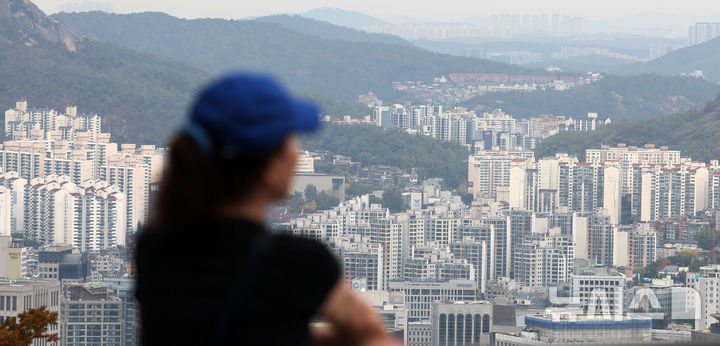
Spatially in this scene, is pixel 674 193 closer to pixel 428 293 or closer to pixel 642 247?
pixel 642 247

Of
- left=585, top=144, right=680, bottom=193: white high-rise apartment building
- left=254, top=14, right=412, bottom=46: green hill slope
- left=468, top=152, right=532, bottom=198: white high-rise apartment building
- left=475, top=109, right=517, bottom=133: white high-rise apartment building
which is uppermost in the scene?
left=254, top=14, right=412, bottom=46: green hill slope

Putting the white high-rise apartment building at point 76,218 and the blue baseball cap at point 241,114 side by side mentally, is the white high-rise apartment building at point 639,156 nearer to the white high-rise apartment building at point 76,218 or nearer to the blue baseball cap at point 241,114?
the white high-rise apartment building at point 76,218

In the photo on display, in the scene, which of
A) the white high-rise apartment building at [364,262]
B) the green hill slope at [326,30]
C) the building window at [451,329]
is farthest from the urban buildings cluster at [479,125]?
the building window at [451,329]

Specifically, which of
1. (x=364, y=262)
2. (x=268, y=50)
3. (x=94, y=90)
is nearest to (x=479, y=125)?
(x=268, y=50)

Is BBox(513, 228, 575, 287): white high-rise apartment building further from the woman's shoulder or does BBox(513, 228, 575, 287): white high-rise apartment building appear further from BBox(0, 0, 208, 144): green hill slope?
the woman's shoulder

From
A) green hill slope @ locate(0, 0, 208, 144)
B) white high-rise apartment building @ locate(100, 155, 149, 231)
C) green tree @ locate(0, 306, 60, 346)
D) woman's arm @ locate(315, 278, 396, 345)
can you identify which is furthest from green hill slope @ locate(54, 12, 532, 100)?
woman's arm @ locate(315, 278, 396, 345)
